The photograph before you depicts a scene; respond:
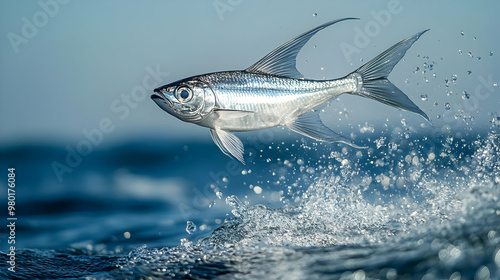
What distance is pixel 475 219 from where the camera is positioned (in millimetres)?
4191

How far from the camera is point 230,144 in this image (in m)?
3.71

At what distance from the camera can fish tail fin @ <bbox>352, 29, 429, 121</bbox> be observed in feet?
12.3

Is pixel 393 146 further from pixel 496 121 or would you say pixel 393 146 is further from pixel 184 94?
pixel 184 94

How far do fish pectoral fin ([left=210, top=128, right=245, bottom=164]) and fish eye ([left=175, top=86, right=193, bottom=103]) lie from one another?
277 mm

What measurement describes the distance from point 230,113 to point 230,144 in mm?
220

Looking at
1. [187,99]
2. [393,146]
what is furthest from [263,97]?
[393,146]

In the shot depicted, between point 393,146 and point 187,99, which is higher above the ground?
point 187,99

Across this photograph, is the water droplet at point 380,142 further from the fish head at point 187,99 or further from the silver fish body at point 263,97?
the fish head at point 187,99

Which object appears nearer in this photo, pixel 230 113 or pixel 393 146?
pixel 230 113

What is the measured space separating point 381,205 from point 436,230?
118 centimetres

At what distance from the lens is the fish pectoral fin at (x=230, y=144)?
370cm

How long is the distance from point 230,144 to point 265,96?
39cm

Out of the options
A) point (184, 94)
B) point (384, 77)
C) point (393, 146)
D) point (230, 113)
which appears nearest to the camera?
point (230, 113)

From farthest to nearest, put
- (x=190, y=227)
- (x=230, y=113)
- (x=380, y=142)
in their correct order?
(x=190, y=227) < (x=380, y=142) < (x=230, y=113)
